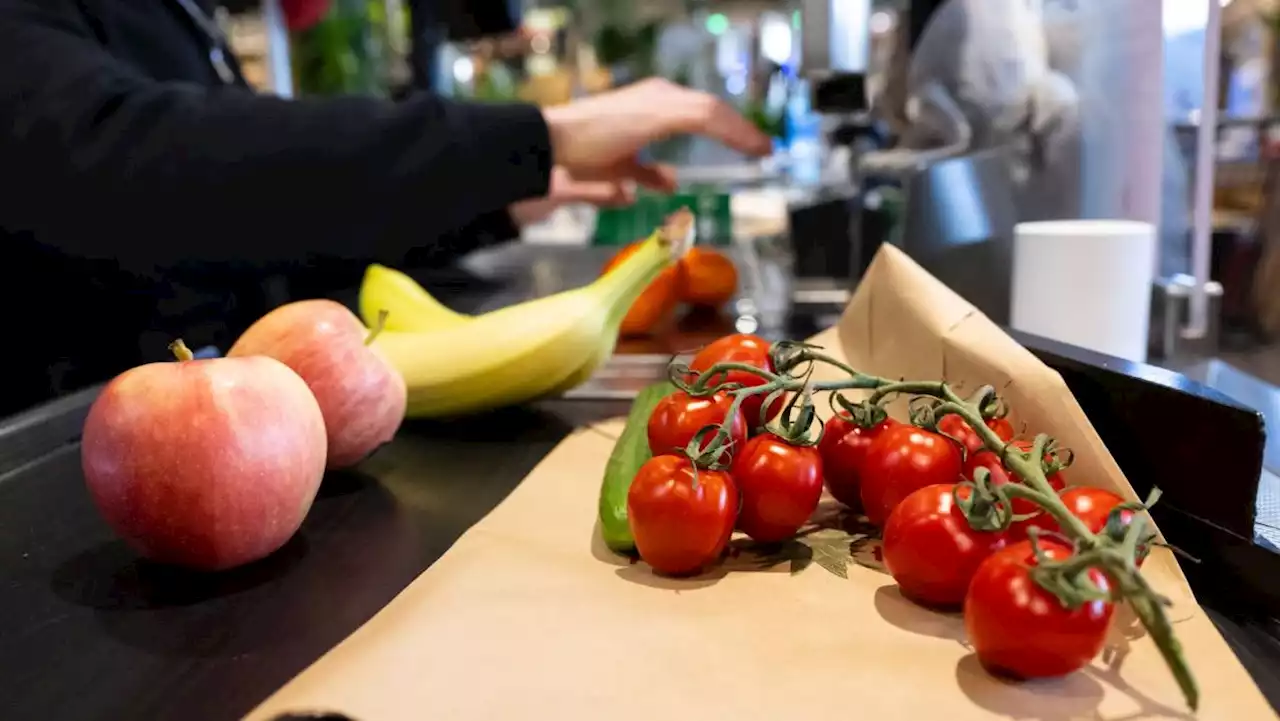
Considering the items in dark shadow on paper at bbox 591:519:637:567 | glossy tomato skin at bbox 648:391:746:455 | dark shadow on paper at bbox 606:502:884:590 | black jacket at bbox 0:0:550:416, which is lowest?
dark shadow on paper at bbox 606:502:884:590

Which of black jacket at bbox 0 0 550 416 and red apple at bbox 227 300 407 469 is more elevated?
black jacket at bbox 0 0 550 416

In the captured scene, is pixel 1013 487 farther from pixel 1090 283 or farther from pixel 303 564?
pixel 1090 283

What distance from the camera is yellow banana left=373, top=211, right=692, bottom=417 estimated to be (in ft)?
2.69

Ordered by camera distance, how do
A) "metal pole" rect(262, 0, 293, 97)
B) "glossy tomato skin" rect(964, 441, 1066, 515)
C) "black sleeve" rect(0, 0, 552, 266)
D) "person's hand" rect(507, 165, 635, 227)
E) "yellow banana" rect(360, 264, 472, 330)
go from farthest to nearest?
"metal pole" rect(262, 0, 293, 97) < "person's hand" rect(507, 165, 635, 227) < "black sleeve" rect(0, 0, 552, 266) < "yellow banana" rect(360, 264, 472, 330) < "glossy tomato skin" rect(964, 441, 1066, 515)

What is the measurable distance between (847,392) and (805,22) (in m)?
0.71

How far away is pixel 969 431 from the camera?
584 millimetres

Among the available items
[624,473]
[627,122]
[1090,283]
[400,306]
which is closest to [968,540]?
[624,473]

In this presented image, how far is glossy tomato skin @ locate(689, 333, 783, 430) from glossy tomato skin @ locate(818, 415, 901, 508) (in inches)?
1.8

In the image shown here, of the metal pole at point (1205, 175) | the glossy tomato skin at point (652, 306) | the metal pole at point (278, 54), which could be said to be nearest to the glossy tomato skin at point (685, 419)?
the glossy tomato skin at point (652, 306)

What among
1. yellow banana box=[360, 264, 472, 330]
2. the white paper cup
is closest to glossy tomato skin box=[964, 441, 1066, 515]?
the white paper cup

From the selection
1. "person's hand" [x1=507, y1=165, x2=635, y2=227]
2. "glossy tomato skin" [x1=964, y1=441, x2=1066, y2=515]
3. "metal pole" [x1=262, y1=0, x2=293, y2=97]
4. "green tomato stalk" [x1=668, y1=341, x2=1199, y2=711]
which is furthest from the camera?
"metal pole" [x1=262, y1=0, x2=293, y2=97]

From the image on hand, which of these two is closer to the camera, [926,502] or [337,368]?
[926,502]

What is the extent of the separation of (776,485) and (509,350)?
336 millimetres

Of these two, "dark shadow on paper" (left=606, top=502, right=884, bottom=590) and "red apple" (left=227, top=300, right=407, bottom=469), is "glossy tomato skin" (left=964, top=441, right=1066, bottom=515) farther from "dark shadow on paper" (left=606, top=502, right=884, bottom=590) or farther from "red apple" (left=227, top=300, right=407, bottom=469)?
"red apple" (left=227, top=300, right=407, bottom=469)
